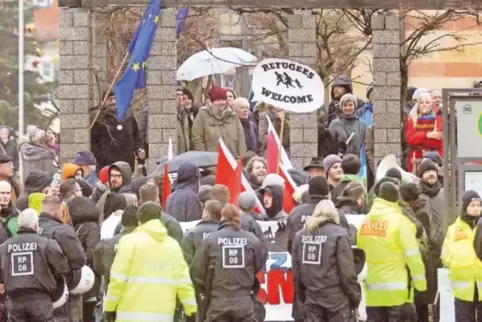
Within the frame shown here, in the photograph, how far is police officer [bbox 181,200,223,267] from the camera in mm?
21453

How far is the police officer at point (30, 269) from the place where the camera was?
2102 cm

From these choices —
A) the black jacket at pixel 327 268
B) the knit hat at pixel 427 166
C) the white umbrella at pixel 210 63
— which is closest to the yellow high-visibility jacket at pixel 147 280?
the black jacket at pixel 327 268

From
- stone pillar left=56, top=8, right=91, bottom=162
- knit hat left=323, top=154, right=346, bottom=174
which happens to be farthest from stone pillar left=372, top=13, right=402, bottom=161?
knit hat left=323, top=154, right=346, bottom=174

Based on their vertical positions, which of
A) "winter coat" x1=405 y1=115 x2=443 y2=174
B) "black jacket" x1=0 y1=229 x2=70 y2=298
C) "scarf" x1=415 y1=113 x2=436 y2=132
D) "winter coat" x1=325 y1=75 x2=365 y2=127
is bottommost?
"black jacket" x1=0 y1=229 x2=70 y2=298

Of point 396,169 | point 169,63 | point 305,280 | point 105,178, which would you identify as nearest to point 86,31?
point 169,63

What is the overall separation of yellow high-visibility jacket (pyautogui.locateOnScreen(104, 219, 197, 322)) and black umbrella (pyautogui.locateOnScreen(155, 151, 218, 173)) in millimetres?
6300

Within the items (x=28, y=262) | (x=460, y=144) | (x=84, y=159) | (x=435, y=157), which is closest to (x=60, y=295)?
(x=28, y=262)

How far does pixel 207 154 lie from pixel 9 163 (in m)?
3.06

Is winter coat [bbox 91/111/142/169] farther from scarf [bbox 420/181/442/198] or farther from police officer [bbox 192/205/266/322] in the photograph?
police officer [bbox 192/205/266/322]

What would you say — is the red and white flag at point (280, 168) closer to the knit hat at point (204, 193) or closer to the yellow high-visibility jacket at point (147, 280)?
the knit hat at point (204, 193)

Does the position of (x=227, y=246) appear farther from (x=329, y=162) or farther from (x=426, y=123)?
(x=426, y=123)

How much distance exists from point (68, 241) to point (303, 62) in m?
10.1

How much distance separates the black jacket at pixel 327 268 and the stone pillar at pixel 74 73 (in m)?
10.3

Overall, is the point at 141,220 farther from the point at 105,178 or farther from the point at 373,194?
the point at 105,178
